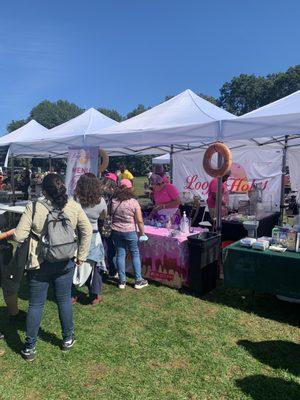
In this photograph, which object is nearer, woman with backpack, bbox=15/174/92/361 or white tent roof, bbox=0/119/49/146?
woman with backpack, bbox=15/174/92/361

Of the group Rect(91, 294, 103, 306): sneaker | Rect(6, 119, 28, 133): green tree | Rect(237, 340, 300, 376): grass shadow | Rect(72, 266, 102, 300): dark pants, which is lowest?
Rect(237, 340, 300, 376): grass shadow

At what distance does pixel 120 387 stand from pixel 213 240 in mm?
2371

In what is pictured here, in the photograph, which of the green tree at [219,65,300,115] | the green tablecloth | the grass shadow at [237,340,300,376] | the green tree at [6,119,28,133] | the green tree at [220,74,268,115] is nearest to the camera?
the grass shadow at [237,340,300,376]

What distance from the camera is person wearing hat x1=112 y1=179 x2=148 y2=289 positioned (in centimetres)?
452

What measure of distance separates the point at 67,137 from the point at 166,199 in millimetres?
2699

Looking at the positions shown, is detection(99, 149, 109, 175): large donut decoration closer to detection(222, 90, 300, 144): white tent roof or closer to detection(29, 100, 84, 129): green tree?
detection(222, 90, 300, 144): white tent roof

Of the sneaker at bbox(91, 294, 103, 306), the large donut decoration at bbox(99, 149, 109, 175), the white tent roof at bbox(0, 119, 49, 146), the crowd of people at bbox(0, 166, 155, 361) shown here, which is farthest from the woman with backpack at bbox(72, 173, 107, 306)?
the white tent roof at bbox(0, 119, 49, 146)

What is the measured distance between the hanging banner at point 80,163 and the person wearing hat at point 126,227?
1.96 m

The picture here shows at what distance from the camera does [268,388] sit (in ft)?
8.70

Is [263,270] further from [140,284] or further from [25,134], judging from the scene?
[25,134]

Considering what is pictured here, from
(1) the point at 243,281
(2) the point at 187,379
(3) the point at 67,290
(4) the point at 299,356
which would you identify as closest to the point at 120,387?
(2) the point at 187,379

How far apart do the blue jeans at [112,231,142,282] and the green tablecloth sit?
48.5 inches

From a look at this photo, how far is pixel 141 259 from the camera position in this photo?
5.14 m

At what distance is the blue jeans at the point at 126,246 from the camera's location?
4598 mm
